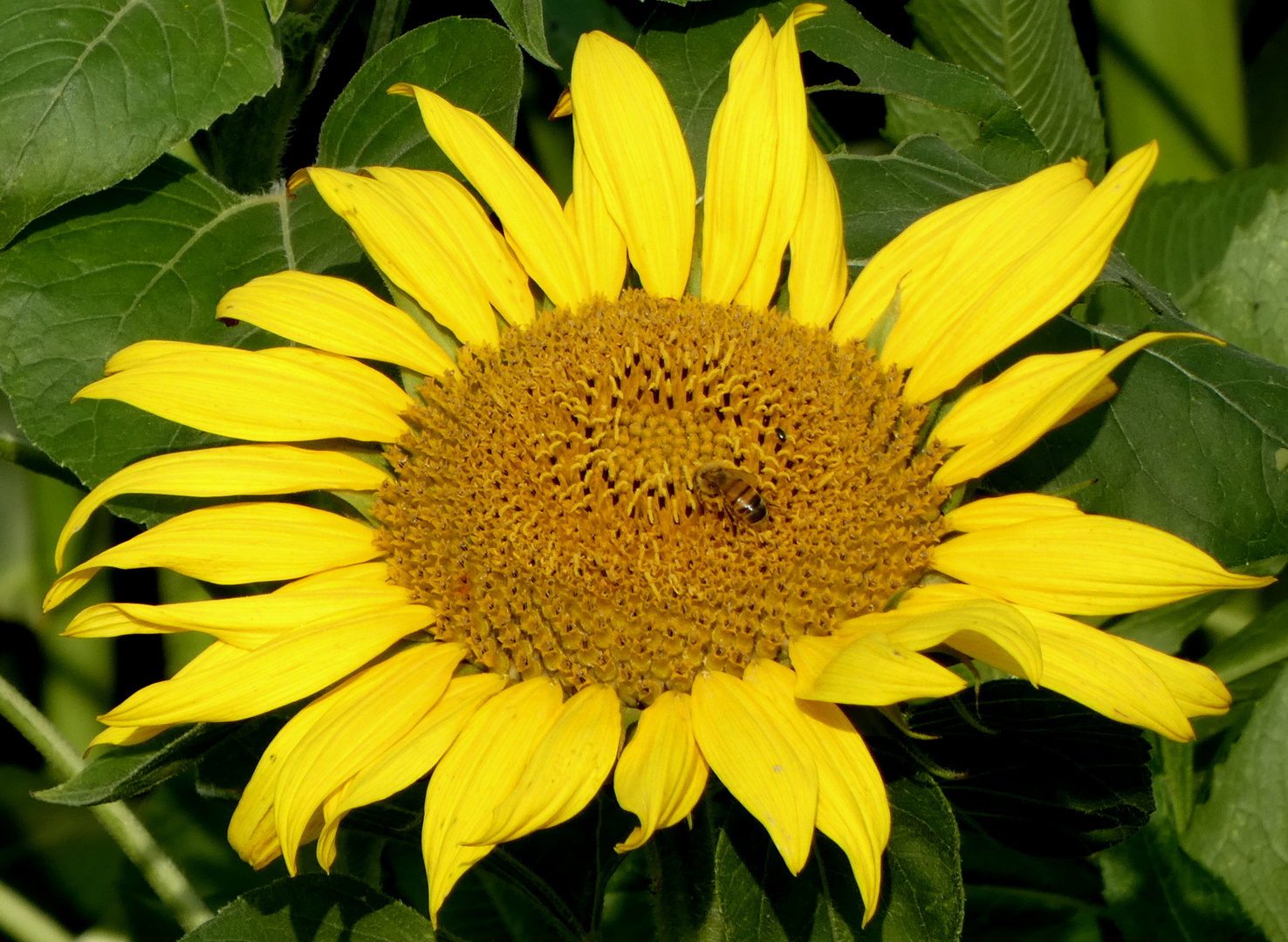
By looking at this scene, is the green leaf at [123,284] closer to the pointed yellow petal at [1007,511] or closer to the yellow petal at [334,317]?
the yellow petal at [334,317]

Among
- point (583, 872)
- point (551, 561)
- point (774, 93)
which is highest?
point (774, 93)

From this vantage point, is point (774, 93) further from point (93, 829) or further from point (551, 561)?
point (93, 829)

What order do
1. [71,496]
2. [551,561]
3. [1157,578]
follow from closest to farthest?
[1157,578] → [551,561] → [71,496]

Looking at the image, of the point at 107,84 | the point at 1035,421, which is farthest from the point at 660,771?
the point at 107,84

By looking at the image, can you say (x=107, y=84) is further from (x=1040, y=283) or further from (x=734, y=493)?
(x=1040, y=283)

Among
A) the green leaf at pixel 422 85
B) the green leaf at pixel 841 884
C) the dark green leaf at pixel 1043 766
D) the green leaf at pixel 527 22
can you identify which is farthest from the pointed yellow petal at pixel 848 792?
the green leaf at pixel 422 85

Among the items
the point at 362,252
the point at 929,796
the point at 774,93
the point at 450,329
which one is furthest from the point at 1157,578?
the point at 362,252
